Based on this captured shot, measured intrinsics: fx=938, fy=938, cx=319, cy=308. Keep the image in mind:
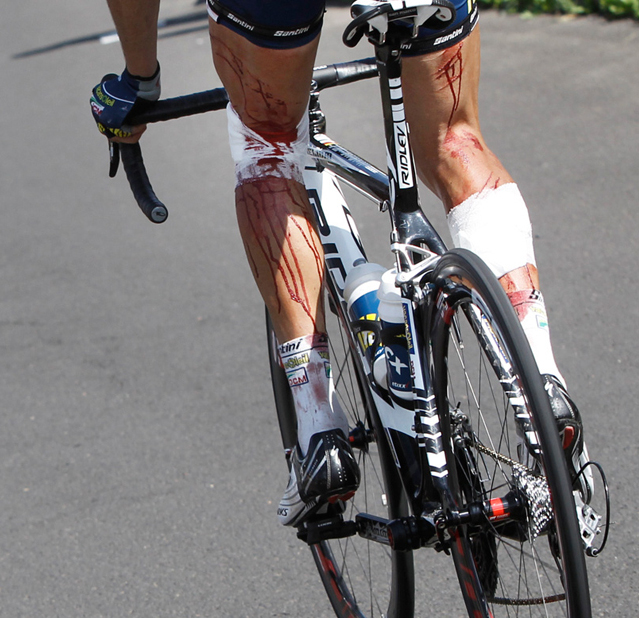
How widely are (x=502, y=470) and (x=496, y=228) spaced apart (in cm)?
47

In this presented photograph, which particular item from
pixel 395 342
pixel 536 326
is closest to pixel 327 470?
pixel 395 342

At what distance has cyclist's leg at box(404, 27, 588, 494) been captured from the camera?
1767 millimetres

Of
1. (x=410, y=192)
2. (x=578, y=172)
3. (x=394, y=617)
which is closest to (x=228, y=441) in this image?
(x=394, y=617)

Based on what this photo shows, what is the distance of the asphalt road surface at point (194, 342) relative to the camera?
107 inches

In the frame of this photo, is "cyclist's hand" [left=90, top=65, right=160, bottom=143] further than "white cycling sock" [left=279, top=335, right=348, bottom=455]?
Yes

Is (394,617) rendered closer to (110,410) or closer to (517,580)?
(517,580)

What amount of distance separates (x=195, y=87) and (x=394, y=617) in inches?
263

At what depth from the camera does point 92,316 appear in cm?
448

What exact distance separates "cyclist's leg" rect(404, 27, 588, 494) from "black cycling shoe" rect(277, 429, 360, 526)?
17.4 inches

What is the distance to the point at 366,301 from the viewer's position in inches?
77.2

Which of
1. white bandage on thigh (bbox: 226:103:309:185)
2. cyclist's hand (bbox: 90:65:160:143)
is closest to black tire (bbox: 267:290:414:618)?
white bandage on thigh (bbox: 226:103:309:185)

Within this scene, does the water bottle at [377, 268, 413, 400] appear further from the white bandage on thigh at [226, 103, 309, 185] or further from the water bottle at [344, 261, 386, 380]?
the white bandage on thigh at [226, 103, 309, 185]

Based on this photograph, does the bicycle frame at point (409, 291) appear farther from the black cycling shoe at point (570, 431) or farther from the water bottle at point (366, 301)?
the black cycling shoe at point (570, 431)

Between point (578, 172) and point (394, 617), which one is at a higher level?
point (394, 617)
